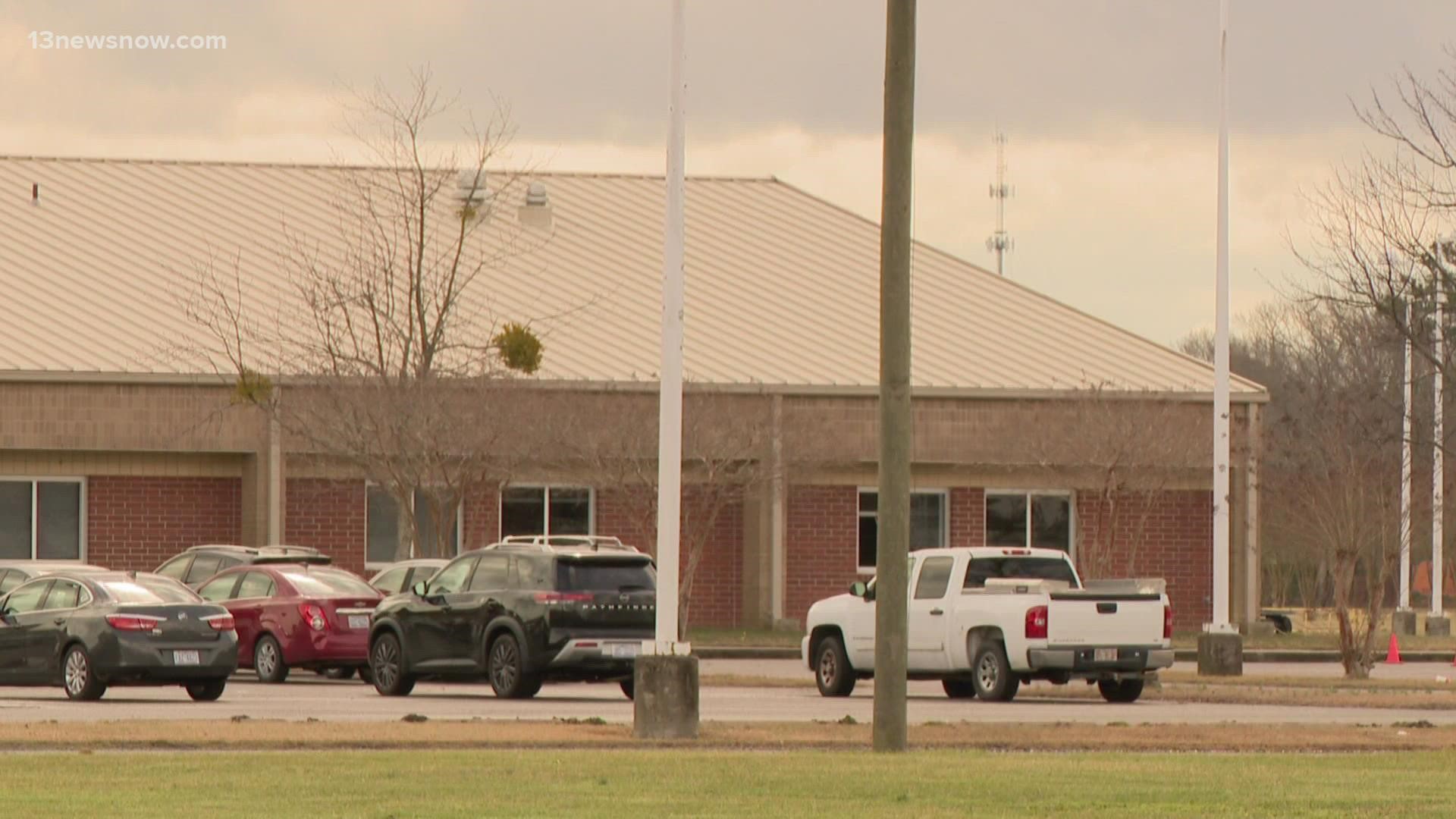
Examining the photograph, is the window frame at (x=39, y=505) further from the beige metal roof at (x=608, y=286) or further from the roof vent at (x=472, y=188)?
the roof vent at (x=472, y=188)

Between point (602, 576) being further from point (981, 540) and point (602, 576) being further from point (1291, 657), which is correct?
point (981, 540)

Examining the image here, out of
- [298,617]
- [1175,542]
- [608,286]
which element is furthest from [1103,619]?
[608,286]

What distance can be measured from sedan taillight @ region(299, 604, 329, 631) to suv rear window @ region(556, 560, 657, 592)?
14.2 feet

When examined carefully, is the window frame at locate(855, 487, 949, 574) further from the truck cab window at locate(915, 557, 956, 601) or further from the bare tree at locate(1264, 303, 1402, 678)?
the truck cab window at locate(915, 557, 956, 601)

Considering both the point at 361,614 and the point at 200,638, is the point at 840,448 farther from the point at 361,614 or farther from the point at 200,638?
the point at 200,638

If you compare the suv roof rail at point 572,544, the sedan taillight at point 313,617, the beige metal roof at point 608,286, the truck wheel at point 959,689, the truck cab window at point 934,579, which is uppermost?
the beige metal roof at point 608,286

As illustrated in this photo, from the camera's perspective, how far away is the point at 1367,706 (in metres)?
25.7

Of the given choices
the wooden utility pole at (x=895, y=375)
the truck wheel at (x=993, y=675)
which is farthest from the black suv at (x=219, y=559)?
the wooden utility pole at (x=895, y=375)

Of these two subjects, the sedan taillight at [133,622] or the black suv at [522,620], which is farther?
the black suv at [522,620]

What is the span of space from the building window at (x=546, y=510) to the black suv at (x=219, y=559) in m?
11.0

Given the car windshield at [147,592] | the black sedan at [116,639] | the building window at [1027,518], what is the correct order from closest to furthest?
the black sedan at [116,639] < the car windshield at [147,592] < the building window at [1027,518]

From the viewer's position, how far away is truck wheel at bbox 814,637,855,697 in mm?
27172

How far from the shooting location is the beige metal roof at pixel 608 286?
4419 cm

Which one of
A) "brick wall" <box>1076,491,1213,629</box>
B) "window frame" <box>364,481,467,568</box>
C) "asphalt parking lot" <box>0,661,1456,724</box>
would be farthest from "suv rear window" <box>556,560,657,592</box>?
"brick wall" <box>1076,491,1213,629</box>
